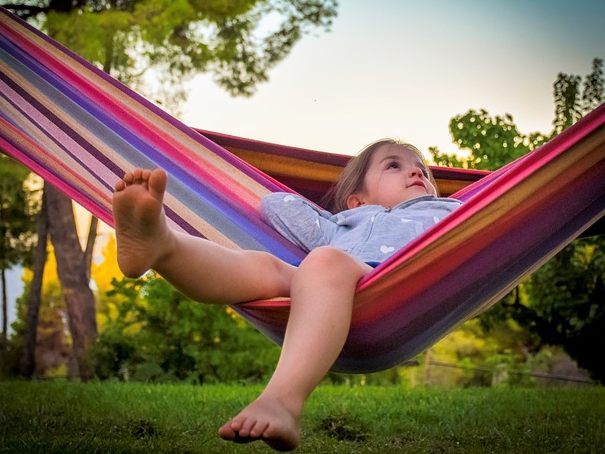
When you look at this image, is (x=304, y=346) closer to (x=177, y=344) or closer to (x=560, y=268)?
Answer: (x=560, y=268)

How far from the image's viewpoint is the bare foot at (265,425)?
1.41 metres

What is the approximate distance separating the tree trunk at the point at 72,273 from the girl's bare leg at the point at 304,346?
575 centimetres

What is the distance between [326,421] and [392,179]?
0.86 m

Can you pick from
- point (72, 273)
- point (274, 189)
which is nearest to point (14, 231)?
point (72, 273)

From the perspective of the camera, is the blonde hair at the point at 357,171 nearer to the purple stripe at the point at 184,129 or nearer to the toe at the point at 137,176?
the purple stripe at the point at 184,129

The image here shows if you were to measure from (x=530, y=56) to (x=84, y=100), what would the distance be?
208 inches

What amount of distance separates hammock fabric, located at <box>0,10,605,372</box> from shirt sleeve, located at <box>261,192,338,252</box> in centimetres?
3

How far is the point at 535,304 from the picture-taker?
5.55m

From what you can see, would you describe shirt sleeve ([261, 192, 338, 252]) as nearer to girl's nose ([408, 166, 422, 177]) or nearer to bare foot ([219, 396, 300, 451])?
girl's nose ([408, 166, 422, 177])

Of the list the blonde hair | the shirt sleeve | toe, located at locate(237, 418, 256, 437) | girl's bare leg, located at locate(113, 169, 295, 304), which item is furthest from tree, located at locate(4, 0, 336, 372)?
toe, located at locate(237, 418, 256, 437)

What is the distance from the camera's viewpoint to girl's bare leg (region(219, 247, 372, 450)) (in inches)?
56.4

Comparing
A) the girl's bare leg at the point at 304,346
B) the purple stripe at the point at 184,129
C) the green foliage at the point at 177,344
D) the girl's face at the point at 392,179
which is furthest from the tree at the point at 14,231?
the girl's bare leg at the point at 304,346

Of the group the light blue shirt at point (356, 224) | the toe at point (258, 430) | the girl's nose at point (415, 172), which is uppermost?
the girl's nose at point (415, 172)

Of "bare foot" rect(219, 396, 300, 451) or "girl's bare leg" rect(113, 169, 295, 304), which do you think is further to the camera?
"girl's bare leg" rect(113, 169, 295, 304)
